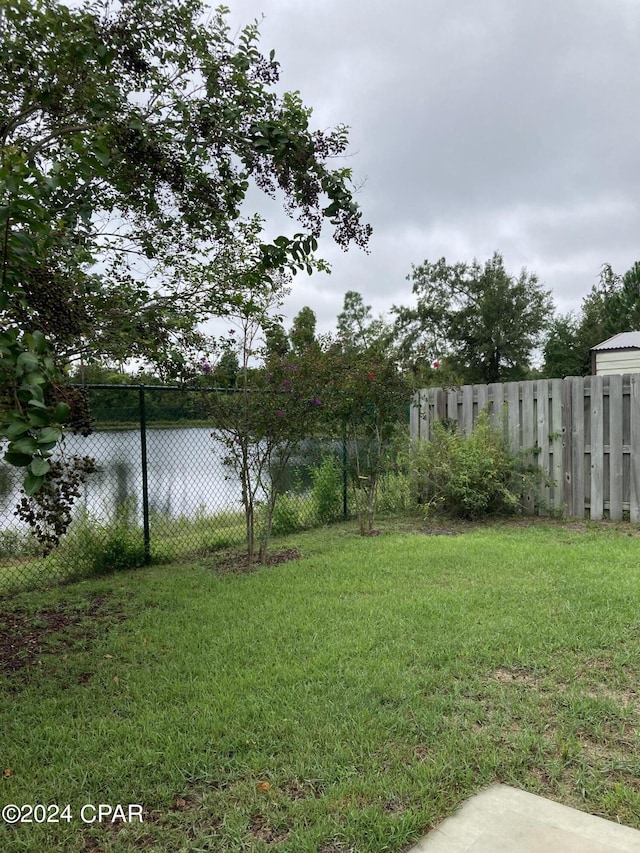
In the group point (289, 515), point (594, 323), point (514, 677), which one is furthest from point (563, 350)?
point (514, 677)

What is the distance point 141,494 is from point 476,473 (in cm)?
402

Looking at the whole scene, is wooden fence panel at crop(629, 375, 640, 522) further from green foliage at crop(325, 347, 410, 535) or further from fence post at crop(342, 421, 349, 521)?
fence post at crop(342, 421, 349, 521)

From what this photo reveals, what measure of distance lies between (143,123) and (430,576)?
3.76 m

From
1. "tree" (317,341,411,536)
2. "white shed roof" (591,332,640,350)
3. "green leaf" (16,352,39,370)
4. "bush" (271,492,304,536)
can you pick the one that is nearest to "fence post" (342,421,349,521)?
"tree" (317,341,411,536)

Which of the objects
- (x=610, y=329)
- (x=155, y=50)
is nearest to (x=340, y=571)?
(x=155, y=50)

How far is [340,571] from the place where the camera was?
4.80 meters

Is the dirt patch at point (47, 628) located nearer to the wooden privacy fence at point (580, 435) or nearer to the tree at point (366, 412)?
the tree at point (366, 412)

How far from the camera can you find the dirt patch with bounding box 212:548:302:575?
5.12m

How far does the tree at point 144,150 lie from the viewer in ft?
8.86

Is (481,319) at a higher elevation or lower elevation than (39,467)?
higher

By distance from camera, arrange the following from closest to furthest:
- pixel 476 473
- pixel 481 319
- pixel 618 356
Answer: pixel 476 473 < pixel 618 356 < pixel 481 319

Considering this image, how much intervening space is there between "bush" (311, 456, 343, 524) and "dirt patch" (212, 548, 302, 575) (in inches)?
64.2

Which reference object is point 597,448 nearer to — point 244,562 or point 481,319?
point 244,562

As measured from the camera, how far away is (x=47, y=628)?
12.1ft
